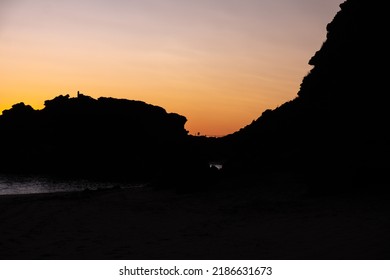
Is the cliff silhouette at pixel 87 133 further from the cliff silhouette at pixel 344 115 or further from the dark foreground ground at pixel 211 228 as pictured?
the dark foreground ground at pixel 211 228

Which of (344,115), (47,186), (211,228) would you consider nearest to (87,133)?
(47,186)

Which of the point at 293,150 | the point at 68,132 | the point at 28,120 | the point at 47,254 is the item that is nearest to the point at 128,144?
the point at 68,132

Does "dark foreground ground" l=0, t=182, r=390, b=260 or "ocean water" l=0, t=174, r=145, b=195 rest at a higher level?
"dark foreground ground" l=0, t=182, r=390, b=260

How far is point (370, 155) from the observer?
1468cm

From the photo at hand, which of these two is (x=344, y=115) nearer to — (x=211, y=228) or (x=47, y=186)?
(x=211, y=228)

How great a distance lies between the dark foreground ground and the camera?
911cm

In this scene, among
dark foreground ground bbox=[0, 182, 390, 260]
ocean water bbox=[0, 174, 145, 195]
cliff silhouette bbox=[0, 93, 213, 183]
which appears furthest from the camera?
cliff silhouette bbox=[0, 93, 213, 183]

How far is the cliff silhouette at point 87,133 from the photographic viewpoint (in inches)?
5812

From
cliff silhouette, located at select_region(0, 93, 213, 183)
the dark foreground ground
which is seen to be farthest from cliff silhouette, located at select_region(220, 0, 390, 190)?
cliff silhouette, located at select_region(0, 93, 213, 183)

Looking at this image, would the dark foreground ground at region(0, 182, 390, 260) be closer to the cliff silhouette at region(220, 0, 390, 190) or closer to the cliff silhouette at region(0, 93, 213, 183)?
the cliff silhouette at region(220, 0, 390, 190)

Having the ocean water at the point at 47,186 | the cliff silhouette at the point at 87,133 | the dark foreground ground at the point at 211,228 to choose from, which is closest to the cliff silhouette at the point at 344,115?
the dark foreground ground at the point at 211,228

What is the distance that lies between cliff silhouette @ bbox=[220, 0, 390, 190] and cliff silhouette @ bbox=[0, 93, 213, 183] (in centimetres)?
12294

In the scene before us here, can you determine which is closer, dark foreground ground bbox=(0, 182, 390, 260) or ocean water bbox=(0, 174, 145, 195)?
dark foreground ground bbox=(0, 182, 390, 260)

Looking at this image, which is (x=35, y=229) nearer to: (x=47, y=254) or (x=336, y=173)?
(x=47, y=254)
